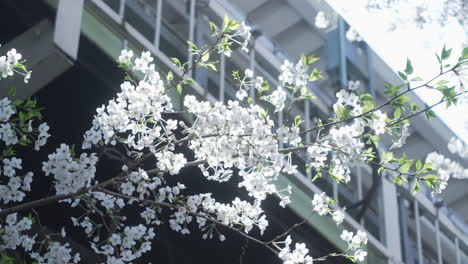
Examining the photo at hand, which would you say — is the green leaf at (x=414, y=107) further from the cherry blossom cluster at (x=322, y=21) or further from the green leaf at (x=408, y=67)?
the cherry blossom cluster at (x=322, y=21)

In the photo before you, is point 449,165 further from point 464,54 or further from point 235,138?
point 235,138

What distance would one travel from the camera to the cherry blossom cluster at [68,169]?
3.72 meters

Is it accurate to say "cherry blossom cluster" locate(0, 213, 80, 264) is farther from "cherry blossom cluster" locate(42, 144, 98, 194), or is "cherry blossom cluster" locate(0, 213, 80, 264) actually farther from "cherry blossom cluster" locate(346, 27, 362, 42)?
"cherry blossom cluster" locate(346, 27, 362, 42)

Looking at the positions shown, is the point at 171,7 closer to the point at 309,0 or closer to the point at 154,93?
the point at 309,0

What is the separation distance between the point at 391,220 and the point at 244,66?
13.8 ft

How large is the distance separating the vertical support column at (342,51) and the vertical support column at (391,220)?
1847mm

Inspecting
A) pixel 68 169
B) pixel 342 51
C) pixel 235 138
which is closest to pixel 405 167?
pixel 235 138

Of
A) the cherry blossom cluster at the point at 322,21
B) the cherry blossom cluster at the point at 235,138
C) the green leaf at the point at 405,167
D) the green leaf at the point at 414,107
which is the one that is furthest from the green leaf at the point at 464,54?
the cherry blossom cluster at the point at 322,21

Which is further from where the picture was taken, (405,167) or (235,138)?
(405,167)

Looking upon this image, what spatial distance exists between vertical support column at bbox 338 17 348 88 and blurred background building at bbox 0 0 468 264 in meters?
0.02

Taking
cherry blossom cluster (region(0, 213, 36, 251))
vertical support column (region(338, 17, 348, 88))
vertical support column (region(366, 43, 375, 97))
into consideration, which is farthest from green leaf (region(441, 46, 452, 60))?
vertical support column (region(366, 43, 375, 97))

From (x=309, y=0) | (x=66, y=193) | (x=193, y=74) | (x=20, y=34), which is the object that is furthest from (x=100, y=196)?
(x=309, y=0)

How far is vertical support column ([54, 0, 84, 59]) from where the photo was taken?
4.78 m

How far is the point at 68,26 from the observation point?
193 inches
